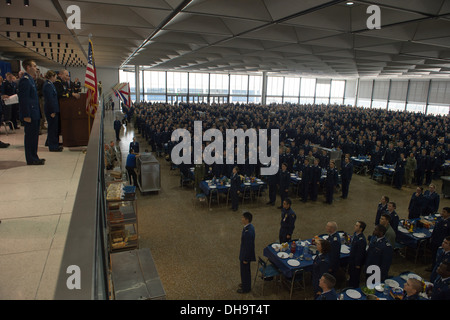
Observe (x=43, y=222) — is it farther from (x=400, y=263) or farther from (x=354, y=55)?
(x=354, y=55)

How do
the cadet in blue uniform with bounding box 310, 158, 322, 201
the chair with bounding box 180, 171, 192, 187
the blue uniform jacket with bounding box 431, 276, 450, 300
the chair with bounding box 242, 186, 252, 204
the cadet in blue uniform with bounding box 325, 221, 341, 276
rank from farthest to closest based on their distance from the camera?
1. the chair with bounding box 180, 171, 192, 187
2. the cadet in blue uniform with bounding box 310, 158, 322, 201
3. the chair with bounding box 242, 186, 252, 204
4. the cadet in blue uniform with bounding box 325, 221, 341, 276
5. the blue uniform jacket with bounding box 431, 276, 450, 300

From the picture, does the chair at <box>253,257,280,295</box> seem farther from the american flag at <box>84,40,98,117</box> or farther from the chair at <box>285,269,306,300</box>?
the american flag at <box>84,40,98,117</box>

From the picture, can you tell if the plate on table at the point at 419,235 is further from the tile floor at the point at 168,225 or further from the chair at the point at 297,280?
the chair at the point at 297,280

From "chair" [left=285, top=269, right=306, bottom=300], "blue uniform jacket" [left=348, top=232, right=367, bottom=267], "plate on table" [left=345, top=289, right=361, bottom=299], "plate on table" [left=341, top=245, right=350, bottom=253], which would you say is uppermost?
"blue uniform jacket" [left=348, top=232, right=367, bottom=267]

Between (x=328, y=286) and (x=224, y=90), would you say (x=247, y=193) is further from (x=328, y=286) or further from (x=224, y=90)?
(x=224, y=90)

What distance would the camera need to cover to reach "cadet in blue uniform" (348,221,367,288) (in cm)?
622

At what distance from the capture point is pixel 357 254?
628 cm

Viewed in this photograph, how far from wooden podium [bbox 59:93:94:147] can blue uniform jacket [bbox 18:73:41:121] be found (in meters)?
1.68

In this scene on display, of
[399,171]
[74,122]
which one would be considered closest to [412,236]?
[399,171]

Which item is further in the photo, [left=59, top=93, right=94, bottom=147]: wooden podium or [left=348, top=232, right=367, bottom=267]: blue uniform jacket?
[left=59, top=93, right=94, bottom=147]: wooden podium

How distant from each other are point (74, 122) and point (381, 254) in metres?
7.40

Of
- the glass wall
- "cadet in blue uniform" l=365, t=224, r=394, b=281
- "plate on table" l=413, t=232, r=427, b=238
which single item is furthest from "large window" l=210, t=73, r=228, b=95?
"cadet in blue uniform" l=365, t=224, r=394, b=281

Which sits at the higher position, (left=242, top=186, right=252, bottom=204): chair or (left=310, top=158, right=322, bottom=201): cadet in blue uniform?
(left=310, top=158, right=322, bottom=201): cadet in blue uniform
